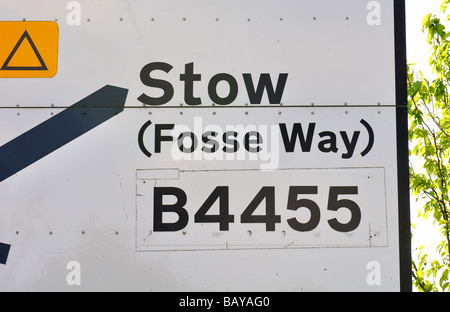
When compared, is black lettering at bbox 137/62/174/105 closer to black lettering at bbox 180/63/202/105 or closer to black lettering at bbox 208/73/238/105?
black lettering at bbox 180/63/202/105

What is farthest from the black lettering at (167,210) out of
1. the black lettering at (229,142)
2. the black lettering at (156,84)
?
the black lettering at (156,84)

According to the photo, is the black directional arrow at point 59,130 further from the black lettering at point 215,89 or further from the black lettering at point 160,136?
the black lettering at point 215,89

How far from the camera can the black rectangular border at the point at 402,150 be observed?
3037 millimetres

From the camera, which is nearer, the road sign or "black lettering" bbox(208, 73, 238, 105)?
the road sign

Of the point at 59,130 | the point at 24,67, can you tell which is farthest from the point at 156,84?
the point at 24,67

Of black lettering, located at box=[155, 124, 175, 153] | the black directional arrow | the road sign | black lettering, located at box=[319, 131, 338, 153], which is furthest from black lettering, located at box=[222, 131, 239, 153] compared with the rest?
the black directional arrow

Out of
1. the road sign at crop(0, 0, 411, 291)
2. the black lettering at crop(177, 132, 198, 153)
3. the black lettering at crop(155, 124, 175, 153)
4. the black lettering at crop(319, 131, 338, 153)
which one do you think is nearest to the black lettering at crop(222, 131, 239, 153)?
the road sign at crop(0, 0, 411, 291)

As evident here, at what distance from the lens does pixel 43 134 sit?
3.13 meters

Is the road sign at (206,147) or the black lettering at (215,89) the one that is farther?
the black lettering at (215,89)

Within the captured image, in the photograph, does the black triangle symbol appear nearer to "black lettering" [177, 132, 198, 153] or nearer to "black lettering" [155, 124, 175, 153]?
"black lettering" [155, 124, 175, 153]

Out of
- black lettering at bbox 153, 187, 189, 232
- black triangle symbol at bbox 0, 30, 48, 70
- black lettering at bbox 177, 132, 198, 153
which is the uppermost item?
black triangle symbol at bbox 0, 30, 48, 70

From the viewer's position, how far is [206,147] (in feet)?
10.2

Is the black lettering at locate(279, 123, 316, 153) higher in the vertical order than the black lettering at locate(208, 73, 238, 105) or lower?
lower

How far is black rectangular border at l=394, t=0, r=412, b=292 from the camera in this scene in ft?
9.96
